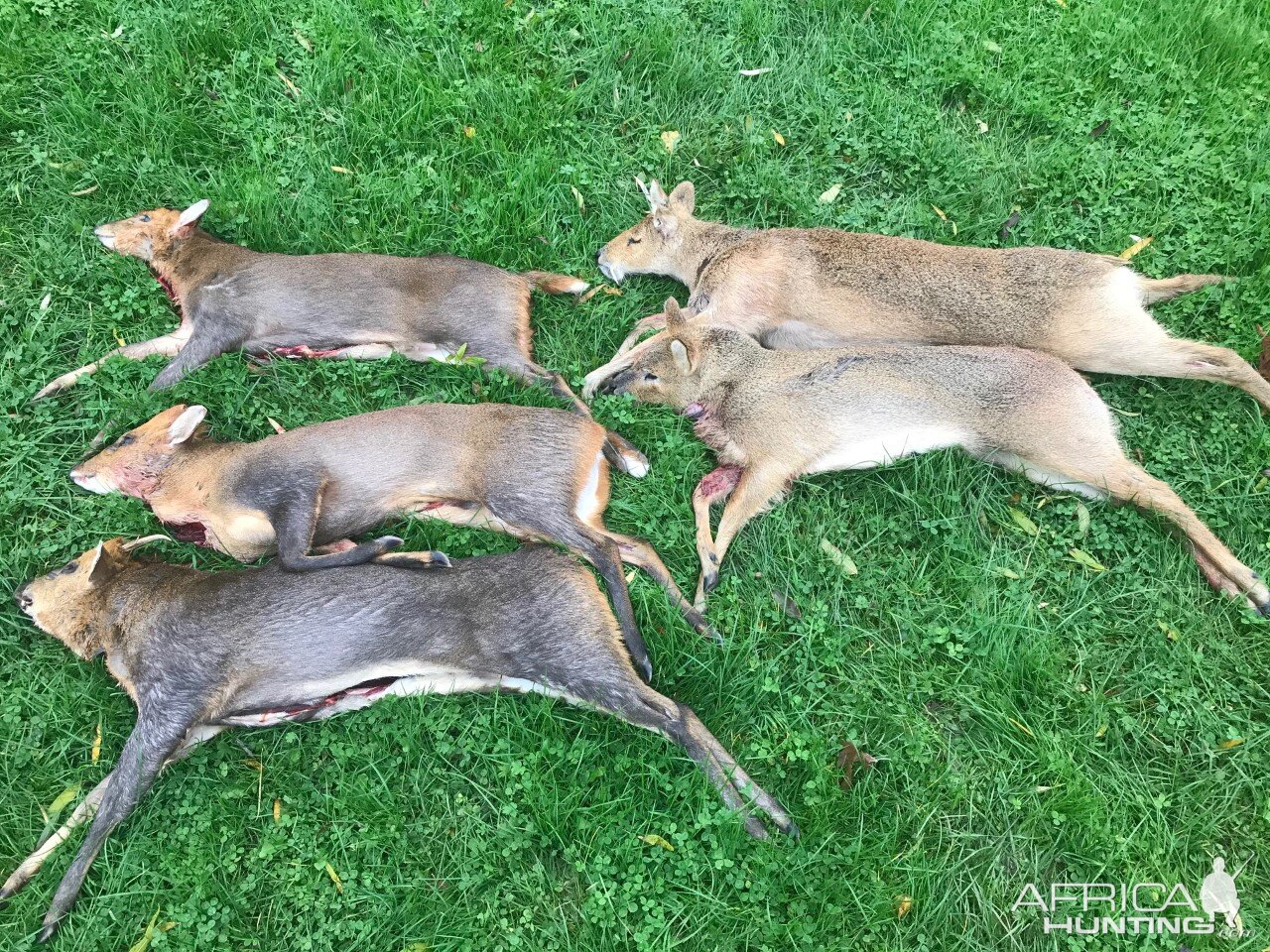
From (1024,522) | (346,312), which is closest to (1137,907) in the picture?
(1024,522)

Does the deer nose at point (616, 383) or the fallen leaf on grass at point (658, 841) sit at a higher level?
the deer nose at point (616, 383)

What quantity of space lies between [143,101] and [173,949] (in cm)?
465

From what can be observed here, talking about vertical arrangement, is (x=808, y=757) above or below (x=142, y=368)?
below

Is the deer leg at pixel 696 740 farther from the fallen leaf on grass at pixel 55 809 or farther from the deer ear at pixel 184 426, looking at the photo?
the deer ear at pixel 184 426

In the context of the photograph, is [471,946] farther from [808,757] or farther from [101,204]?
[101,204]

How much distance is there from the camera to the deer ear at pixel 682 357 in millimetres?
4590

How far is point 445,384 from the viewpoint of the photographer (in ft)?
15.8

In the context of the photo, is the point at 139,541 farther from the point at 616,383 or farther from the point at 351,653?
the point at 616,383

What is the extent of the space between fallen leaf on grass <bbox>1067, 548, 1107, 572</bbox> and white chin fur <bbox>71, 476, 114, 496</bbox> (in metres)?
4.73

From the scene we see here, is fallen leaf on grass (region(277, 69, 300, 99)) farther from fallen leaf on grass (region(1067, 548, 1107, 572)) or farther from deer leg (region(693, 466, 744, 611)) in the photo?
fallen leaf on grass (region(1067, 548, 1107, 572))

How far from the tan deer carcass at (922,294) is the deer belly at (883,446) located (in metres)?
0.62

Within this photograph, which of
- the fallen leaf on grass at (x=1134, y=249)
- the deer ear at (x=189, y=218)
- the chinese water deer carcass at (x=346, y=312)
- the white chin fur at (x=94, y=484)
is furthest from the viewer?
the fallen leaf on grass at (x=1134, y=249)

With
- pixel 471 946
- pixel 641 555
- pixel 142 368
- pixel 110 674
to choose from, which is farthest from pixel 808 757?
pixel 142 368

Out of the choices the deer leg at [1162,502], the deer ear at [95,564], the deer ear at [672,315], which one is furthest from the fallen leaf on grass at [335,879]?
the deer leg at [1162,502]
